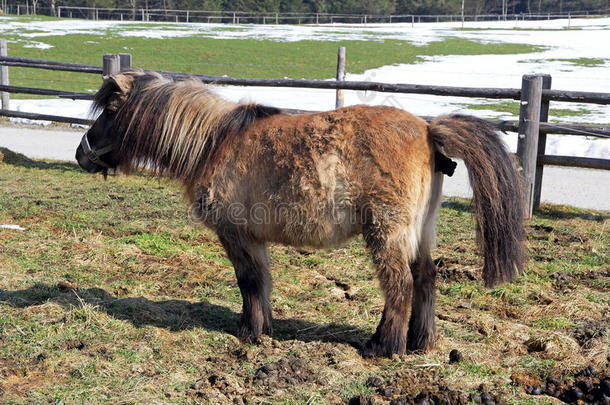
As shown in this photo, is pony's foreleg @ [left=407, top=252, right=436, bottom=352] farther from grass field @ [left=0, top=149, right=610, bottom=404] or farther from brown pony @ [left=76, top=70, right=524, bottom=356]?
grass field @ [left=0, top=149, right=610, bottom=404]

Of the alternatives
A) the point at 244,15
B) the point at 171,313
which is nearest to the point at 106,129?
the point at 171,313

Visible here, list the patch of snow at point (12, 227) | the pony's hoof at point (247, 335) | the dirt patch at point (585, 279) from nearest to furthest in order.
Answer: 1. the pony's hoof at point (247, 335)
2. the dirt patch at point (585, 279)
3. the patch of snow at point (12, 227)

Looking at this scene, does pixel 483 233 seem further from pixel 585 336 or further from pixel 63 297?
pixel 63 297

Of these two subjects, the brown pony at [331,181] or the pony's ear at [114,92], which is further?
the pony's ear at [114,92]

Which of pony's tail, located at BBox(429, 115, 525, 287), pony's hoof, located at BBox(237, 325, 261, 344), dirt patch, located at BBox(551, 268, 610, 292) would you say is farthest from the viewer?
dirt patch, located at BBox(551, 268, 610, 292)

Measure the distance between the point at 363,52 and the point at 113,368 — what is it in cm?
3483

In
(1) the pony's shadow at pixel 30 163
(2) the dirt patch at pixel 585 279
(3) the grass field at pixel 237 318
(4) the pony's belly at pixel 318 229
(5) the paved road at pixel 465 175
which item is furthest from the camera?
(1) the pony's shadow at pixel 30 163

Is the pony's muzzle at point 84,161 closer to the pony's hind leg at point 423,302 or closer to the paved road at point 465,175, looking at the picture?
the pony's hind leg at point 423,302

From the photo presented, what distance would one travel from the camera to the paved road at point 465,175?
28.5 feet

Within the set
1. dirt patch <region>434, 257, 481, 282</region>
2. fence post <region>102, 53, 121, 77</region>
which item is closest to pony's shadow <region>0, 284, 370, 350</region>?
dirt patch <region>434, 257, 481, 282</region>

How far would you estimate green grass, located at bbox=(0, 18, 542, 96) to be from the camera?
27516mm

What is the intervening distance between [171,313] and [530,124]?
5395 millimetres

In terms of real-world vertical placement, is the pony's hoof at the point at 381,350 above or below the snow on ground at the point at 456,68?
below

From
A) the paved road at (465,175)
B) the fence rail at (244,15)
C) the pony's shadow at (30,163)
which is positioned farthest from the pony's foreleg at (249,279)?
the fence rail at (244,15)
